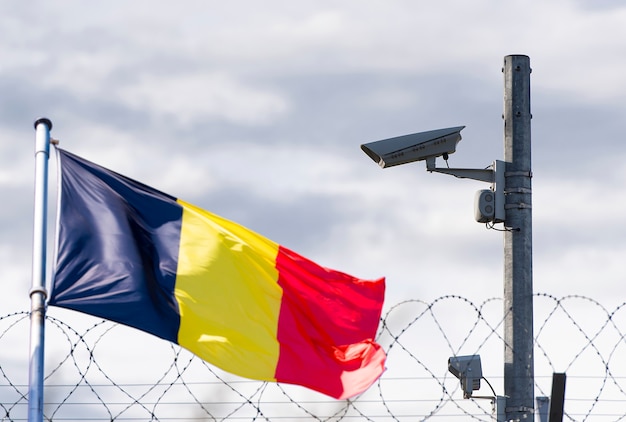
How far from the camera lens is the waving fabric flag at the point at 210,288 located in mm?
11344

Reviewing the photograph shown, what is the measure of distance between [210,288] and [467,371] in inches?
110

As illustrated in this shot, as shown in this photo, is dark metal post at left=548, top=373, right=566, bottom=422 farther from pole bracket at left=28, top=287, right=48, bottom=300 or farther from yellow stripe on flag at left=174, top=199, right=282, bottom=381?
pole bracket at left=28, top=287, right=48, bottom=300

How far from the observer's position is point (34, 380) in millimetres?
11227

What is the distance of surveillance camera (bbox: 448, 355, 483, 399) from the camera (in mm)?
12852

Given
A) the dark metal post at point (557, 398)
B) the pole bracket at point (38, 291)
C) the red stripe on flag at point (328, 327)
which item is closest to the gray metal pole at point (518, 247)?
the dark metal post at point (557, 398)

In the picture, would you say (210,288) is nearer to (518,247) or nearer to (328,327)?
(328,327)

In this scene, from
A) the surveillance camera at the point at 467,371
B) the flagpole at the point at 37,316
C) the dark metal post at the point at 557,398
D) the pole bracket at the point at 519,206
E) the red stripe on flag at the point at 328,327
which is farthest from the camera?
the pole bracket at the point at 519,206

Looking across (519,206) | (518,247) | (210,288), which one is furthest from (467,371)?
(210,288)

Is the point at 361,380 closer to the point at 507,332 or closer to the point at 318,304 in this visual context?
the point at 318,304

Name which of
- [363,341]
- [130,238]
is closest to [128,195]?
[130,238]

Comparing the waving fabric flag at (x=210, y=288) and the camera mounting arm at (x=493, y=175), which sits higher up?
the camera mounting arm at (x=493, y=175)

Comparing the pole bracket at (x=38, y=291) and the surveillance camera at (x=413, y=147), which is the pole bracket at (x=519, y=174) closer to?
the surveillance camera at (x=413, y=147)

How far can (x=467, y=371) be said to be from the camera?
42.3 ft

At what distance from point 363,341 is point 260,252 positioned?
1164mm
